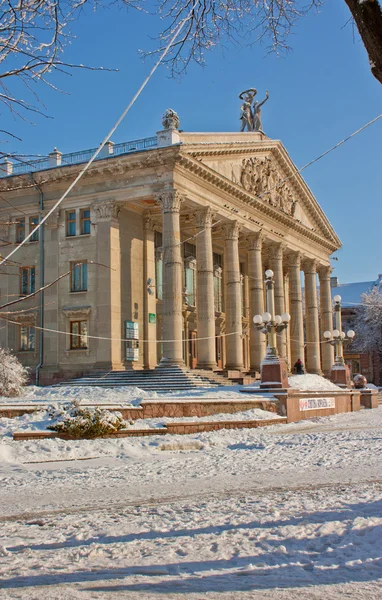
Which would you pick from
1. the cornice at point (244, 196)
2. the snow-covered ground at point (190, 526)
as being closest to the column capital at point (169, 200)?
the cornice at point (244, 196)

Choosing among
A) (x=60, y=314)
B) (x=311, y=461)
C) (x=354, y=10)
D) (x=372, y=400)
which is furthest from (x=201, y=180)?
(x=354, y=10)

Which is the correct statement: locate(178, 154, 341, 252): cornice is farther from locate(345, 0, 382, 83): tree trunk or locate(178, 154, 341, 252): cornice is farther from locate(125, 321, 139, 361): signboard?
locate(345, 0, 382, 83): tree trunk

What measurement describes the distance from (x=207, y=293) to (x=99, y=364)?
729 cm

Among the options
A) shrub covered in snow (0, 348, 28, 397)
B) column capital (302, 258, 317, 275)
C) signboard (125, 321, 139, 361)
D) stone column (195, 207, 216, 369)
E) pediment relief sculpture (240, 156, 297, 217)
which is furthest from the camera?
column capital (302, 258, 317, 275)

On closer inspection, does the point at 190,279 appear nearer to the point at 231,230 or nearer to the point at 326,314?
the point at 231,230

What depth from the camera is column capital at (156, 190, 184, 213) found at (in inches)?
1462

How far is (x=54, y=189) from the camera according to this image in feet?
133

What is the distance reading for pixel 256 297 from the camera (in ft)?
152

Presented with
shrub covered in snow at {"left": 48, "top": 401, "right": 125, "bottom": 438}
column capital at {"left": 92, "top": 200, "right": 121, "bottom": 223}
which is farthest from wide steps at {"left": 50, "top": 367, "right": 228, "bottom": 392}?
shrub covered in snow at {"left": 48, "top": 401, "right": 125, "bottom": 438}

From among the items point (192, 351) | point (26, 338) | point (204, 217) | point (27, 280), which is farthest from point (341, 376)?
point (27, 280)

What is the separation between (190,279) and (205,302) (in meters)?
8.75

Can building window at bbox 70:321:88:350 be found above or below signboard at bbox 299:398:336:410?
above

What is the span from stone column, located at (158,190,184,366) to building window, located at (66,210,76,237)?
6252 mm

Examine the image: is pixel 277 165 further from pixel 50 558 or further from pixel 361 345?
pixel 50 558
